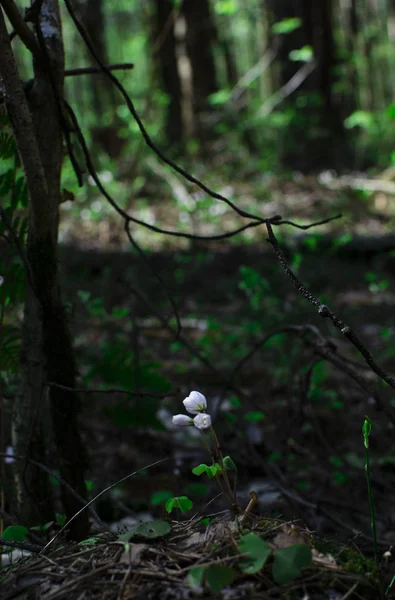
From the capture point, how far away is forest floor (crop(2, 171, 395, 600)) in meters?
2.40

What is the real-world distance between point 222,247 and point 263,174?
11.0ft

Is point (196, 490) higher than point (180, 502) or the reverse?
the reverse

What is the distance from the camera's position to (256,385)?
4164 millimetres

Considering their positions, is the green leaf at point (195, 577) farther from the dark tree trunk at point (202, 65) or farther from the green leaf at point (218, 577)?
the dark tree trunk at point (202, 65)

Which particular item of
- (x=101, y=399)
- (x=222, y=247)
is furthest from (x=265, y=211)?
(x=101, y=399)

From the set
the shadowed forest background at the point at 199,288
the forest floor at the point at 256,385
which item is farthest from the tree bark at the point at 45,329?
the forest floor at the point at 256,385

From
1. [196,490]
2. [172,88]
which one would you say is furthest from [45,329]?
Answer: [172,88]

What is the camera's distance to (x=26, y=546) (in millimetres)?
1560

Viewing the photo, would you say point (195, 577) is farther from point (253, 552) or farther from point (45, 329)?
point (45, 329)

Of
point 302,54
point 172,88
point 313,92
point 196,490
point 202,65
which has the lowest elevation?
point 196,490

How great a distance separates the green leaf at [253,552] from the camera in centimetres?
114

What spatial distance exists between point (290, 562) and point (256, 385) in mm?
3014

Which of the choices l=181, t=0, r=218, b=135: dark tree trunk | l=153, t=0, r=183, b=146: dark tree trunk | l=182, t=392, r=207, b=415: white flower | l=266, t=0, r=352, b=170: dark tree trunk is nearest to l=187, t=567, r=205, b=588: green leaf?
l=182, t=392, r=207, b=415: white flower

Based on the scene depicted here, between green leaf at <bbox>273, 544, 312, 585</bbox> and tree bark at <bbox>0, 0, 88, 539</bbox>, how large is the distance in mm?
981
